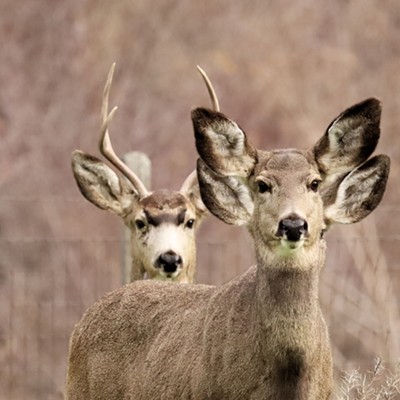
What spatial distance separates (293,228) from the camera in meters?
6.88

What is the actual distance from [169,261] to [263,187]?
11.0 feet

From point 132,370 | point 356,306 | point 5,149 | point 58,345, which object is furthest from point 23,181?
point 132,370

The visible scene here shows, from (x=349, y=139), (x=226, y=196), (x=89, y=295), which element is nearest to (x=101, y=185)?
(x=226, y=196)

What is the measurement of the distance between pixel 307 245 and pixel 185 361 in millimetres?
911

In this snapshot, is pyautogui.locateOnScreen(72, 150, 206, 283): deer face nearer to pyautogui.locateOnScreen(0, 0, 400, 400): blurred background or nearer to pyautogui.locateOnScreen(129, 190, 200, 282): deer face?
pyautogui.locateOnScreen(129, 190, 200, 282): deer face

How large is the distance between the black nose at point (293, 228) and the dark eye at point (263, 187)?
0.30 m

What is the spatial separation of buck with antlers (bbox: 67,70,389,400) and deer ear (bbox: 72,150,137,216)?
3157 mm

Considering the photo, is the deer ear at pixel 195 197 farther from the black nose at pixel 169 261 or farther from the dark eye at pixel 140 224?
the black nose at pixel 169 261

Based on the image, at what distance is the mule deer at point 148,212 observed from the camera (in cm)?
1070

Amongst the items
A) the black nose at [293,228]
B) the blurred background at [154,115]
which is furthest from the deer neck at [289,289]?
the blurred background at [154,115]

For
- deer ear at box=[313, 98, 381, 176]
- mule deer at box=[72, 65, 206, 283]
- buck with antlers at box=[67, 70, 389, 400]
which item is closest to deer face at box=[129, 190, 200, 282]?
mule deer at box=[72, 65, 206, 283]

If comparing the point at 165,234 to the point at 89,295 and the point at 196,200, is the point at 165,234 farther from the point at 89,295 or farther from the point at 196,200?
the point at 89,295

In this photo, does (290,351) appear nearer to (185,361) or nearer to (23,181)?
(185,361)

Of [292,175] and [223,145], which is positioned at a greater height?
[223,145]
